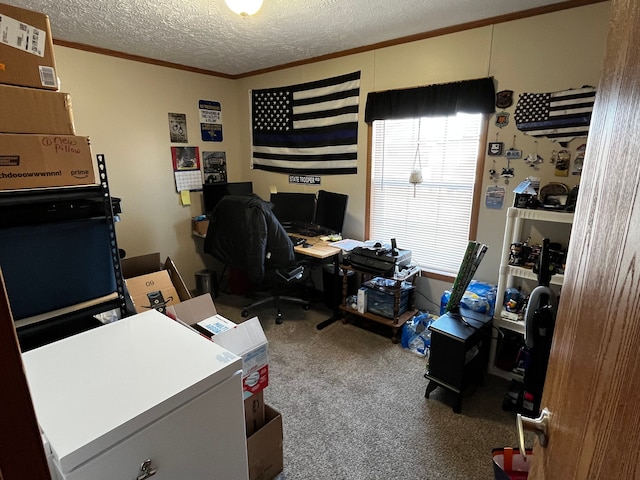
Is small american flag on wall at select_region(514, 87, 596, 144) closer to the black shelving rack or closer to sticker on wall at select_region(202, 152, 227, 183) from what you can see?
the black shelving rack

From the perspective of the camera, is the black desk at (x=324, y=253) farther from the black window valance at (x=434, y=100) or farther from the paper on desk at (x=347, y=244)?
the black window valance at (x=434, y=100)

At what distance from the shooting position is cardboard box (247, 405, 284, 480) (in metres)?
1.48

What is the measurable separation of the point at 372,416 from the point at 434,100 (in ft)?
7.74

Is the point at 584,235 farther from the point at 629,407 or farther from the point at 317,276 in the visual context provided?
the point at 317,276

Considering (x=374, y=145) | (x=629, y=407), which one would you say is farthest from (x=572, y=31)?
(x=629, y=407)

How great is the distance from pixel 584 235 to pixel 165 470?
1.11 meters

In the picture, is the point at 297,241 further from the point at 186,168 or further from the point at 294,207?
the point at 186,168

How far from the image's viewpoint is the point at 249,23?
8.00 feet

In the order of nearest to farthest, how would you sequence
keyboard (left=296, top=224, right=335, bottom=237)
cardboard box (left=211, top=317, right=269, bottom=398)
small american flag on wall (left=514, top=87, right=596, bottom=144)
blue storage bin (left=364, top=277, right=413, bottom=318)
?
1. cardboard box (left=211, top=317, right=269, bottom=398)
2. small american flag on wall (left=514, top=87, right=596, bottom=144)
3. blue storage bin (left=364, top=277, right=413, bottom=318)
4. keyboard (left=296, top=224, right=335, bottom=237)

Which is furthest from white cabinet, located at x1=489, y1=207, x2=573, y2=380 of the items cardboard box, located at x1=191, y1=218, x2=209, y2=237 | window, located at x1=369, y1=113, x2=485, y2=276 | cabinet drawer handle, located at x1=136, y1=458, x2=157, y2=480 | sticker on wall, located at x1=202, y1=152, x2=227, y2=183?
sticker on wall, located at x1=202, y1=152, x2=227, y2=183

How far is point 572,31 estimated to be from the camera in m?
2.13

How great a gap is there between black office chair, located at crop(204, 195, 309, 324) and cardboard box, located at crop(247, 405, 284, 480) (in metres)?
1.41

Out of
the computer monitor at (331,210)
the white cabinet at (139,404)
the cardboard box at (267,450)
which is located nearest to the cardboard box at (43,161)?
the white cabinet at (139,404)

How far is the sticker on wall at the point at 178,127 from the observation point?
3.49 metres
